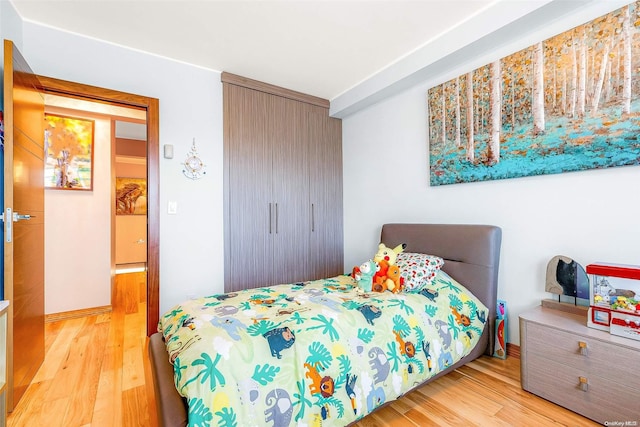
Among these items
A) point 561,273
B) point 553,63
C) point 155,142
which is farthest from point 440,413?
point 155,142

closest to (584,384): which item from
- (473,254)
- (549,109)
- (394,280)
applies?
(473,254)

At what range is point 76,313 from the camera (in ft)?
10.8

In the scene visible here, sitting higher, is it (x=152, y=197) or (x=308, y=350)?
(x=152, y=197)

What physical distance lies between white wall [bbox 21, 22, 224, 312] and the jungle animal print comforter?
1.06 metres

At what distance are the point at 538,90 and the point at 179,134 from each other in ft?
9.80

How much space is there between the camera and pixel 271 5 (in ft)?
6.66

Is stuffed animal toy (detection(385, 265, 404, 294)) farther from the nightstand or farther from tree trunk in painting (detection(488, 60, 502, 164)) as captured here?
tree trunk in painting (detection(488, 60, 502, 164))

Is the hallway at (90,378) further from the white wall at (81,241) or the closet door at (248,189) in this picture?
the closet door at (248,189)

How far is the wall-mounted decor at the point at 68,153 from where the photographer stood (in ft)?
10.7

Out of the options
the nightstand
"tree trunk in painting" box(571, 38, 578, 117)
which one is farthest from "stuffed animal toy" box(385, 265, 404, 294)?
"tree trunk in painting" box(571, 38, 578, 117)

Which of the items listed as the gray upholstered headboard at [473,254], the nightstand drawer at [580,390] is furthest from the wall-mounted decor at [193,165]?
the nightstand drawer at [580,390]

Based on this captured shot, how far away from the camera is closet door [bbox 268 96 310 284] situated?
10.9 feet

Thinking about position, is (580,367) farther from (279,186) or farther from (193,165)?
(193,165)

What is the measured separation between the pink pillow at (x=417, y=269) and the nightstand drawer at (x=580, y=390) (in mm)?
719
